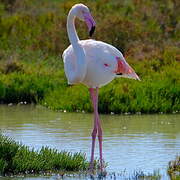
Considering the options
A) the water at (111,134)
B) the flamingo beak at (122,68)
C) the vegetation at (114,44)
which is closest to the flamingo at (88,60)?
the flamingo beak at (122,68)

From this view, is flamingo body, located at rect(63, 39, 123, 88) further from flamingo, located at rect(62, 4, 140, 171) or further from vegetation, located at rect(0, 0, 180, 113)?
vegetation, located at rect(0, 0, 180, 113)

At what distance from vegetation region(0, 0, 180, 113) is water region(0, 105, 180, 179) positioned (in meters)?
0.55

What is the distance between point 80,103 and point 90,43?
5.22m

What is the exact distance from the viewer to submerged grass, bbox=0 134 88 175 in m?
8.98

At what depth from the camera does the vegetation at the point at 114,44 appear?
595 inches

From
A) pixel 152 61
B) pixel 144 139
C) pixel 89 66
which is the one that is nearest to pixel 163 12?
pixel 152 61

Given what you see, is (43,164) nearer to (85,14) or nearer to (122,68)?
(122,68)

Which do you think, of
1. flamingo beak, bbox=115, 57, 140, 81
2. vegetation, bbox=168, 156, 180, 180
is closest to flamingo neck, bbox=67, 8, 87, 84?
flamingo beak, bbox=115, 57, 140, 81

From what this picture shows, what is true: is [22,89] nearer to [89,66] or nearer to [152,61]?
[152,61]

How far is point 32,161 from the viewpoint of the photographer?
9.00 m

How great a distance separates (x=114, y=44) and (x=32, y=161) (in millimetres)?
11405

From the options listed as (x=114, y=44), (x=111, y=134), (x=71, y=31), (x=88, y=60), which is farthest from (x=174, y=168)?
(x=114, y=44)

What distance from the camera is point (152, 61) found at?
58.7ft

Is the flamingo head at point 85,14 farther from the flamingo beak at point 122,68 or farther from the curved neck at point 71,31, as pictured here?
the flamingo beak at point 122,68
